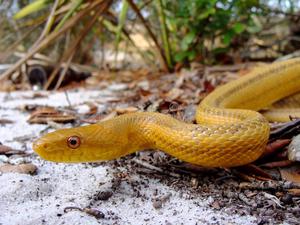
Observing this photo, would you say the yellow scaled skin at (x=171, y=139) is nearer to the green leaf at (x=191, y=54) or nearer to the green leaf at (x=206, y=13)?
the green leaf at (x=206, y=13)

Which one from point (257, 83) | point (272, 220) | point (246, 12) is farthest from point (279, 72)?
point (272, 220)

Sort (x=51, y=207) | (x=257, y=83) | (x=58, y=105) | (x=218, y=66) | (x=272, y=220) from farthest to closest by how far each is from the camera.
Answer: (x=218, y=66)
(x=58, y=105)
(x=257, y=83)
(x=51, y=207)
(x=272, y=220)

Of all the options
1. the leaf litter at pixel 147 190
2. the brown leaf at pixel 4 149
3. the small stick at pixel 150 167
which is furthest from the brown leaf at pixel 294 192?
the brown leaf at pixel 4 149

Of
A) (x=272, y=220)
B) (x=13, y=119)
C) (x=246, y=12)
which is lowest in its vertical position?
(x=272, y=220)

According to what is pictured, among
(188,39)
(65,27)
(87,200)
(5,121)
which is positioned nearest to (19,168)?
(87,200)

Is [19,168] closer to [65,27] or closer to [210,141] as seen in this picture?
[210,141]

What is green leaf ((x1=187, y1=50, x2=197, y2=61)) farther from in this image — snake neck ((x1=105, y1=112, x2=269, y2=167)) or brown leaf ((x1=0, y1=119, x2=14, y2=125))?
snake neck ((x1=105, y1=112, x2=269, y2=167))

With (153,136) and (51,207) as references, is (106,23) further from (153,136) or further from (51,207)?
(51,207)
